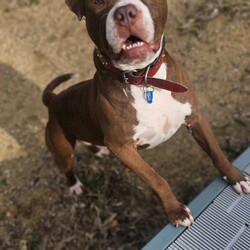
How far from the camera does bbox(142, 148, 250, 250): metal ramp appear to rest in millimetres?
2682

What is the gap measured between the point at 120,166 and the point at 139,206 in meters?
0.46

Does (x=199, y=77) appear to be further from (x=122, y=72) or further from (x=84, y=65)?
(x=122, y=72)

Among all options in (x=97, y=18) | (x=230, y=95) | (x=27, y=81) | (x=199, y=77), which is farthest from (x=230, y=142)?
(x=27, y=81)

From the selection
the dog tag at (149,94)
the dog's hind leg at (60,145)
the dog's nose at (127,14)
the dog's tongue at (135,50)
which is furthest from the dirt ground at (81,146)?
the dog's nose at (127,14)

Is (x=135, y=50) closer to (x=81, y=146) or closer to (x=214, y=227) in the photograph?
(x=214, y=227)

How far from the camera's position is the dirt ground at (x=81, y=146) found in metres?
3.65

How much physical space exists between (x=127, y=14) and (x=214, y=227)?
1.33m

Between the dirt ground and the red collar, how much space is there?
4.14 ft

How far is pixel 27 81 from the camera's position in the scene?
4.94 m

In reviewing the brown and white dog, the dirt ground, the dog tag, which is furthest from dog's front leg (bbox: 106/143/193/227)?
the dirt ground

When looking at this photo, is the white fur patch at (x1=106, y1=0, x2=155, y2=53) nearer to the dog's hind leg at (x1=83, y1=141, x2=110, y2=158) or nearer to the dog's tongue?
the dog's tongue

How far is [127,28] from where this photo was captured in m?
2.25

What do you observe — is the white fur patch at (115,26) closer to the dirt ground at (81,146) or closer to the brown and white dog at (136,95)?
the brown and white dog at (136,95)

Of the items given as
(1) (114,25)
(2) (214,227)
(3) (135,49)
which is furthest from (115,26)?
(2) (214,227)
